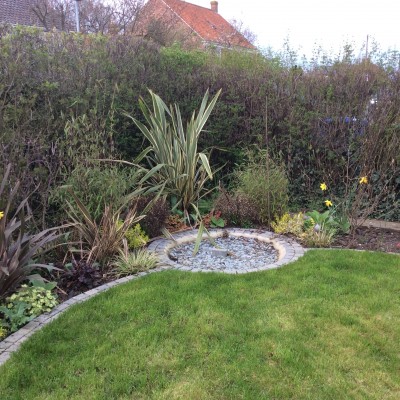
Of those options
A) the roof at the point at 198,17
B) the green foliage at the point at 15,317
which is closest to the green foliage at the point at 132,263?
the green foliage at the point at 15,317

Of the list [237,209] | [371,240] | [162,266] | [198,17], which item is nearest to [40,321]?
[162,266]

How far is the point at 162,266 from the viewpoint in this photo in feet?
12.3

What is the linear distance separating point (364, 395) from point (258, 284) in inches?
52.5

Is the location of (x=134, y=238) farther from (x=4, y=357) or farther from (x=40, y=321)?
(x=4, y=357)

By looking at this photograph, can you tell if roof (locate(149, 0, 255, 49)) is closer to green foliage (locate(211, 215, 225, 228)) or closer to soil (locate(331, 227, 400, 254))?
green foliage (locate(211, 215, 225, 228))

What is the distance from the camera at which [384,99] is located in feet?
18.5

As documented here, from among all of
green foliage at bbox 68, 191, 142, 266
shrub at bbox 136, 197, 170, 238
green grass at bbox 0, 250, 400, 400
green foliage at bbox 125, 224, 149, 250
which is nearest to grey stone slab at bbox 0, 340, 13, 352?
green grass at bbox 0, 250, 400, 400

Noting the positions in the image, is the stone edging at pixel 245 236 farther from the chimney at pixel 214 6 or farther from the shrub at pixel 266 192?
the chimney at pixel 214 6

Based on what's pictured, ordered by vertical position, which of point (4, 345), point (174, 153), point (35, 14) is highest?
point (35, 14)

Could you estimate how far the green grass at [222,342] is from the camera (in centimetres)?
216

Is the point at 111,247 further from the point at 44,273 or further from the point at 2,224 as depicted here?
the point at 2,224

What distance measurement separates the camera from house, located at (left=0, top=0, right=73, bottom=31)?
1468cm

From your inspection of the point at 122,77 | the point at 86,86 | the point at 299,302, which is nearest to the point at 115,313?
the point at 299,302

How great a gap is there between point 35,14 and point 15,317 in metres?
15.7
